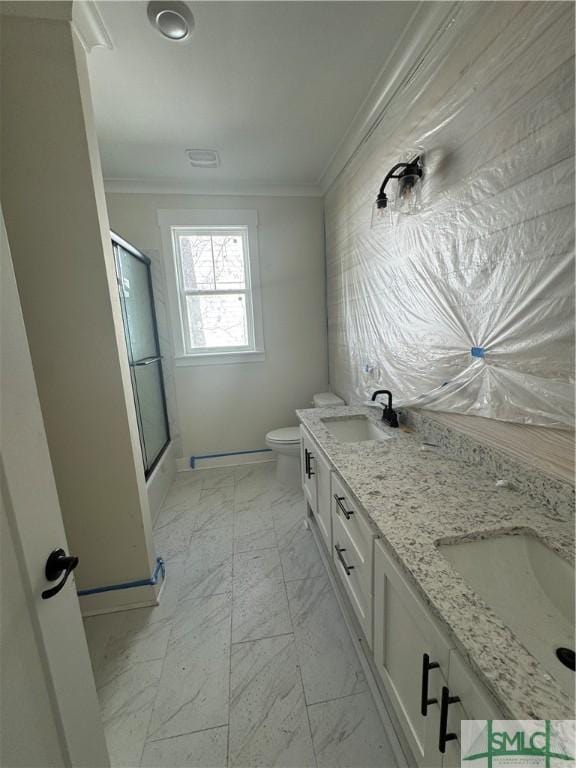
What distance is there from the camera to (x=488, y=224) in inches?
44.3

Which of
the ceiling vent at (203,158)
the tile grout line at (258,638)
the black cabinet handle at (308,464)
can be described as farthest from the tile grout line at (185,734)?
the ceiling vent at (203,158)

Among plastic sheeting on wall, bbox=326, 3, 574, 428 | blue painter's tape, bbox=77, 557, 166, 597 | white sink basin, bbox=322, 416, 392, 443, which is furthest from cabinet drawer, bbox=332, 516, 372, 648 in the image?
blue painter's tape, bbox=77, 557, 166, 597

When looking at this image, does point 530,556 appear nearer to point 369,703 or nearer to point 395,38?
point 369,703

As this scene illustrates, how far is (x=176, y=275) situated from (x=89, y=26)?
1.66 metres

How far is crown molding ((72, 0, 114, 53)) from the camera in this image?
47.8 inches

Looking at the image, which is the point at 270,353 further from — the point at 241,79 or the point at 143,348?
the point at 241,79

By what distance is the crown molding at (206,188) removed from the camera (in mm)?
2631

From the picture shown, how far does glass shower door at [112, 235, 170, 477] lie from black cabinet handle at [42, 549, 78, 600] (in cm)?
164

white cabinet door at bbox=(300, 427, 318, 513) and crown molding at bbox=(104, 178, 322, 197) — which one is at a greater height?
crown molding at bbox=(104, 178, 322, 197)

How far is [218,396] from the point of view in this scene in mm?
3094

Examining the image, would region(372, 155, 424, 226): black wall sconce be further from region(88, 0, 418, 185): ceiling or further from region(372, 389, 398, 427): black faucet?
region(372, 389, 398, 427): black faucet

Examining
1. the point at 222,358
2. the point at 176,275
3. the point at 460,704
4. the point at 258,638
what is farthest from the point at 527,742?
the point at 176,275

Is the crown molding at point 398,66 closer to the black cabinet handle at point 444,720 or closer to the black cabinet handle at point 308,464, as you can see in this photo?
the black cabinet handle at point 308,464

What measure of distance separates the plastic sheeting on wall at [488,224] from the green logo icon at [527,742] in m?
0.73
